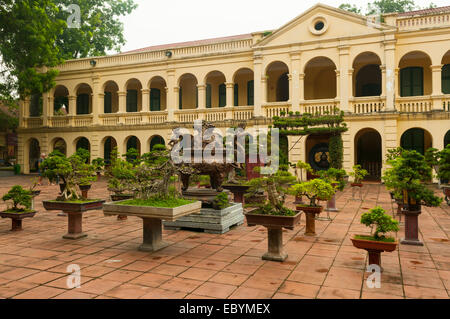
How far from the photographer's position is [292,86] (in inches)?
760

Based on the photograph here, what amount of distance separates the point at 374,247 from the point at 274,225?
1.50 metres

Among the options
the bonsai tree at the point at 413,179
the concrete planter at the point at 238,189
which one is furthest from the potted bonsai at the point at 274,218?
the concrete planter at the point at 238,189

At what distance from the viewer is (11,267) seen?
18.0 feet

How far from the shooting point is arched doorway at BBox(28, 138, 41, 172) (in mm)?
27438

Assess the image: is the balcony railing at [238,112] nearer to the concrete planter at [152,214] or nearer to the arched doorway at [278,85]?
the arched doorway at [278,85]

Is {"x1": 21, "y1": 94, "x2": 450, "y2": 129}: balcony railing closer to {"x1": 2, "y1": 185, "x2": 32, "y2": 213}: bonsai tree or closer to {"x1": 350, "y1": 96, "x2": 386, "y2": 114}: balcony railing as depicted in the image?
{"x1": 350, "y1": 96, "x2": 386, "y2": 114}: balcony railing

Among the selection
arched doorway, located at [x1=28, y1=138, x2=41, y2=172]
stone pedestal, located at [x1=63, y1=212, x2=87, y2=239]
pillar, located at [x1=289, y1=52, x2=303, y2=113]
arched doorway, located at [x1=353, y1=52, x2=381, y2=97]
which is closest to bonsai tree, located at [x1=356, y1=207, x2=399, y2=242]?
stone pedestal, located at [x1=63, y1=212, x2=87, y2=239]

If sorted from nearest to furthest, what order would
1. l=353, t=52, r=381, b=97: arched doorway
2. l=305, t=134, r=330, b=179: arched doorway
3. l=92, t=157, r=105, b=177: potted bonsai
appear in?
l=92, t=157, r=105, b=177: potted bonsai → l=305, t=134, r=330, b=179: arched doorway → l=353, t=52, r=381, b=97: arched doorway

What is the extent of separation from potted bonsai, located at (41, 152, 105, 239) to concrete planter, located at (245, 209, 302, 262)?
3.55 metres

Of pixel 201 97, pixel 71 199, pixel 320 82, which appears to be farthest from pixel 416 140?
pixel 71 199

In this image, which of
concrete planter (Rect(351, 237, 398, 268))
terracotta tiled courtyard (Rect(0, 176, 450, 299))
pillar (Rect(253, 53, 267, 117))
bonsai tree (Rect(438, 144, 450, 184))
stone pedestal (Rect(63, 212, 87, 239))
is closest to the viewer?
terracotta tiled courtyard (Rect(0, 176, 450, 299))
